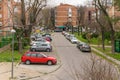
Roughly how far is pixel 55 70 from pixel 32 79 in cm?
513

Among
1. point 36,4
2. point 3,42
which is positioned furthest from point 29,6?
point 3,42

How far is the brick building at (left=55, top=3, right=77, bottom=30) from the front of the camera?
136 metres

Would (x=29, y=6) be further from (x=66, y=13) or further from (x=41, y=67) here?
(x=66, y=13)

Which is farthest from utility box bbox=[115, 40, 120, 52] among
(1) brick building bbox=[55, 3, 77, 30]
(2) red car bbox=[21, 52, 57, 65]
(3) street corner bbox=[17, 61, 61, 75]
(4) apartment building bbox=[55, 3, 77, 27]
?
(4) apartment building bbox=[55, 3, 77, 27]

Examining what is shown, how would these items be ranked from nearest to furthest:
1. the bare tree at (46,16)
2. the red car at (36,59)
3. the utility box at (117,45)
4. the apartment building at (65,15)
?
the red car at (36,59) < the utility box at (117,45) < the bare tree at (46,16) < the apartment building at (65,15)

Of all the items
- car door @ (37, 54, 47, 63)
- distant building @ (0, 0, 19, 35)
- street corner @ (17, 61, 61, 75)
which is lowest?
street corner @ (17, 61, 61, 75)

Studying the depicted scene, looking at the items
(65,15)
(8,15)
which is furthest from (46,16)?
(8,15)

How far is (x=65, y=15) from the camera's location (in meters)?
138

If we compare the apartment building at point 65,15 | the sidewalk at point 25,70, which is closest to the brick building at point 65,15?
the apartment building at point 65,15

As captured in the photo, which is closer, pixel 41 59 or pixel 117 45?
pixel 41 59

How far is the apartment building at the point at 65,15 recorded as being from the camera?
136 meters

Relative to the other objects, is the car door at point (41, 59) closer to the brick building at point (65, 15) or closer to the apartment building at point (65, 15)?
the brick building at point (65, 15)

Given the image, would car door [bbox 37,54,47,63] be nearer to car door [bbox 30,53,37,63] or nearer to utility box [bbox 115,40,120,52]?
car door [bbox 30,53,37,63]

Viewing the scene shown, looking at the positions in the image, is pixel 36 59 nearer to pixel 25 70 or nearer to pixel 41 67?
pixel 41 67
